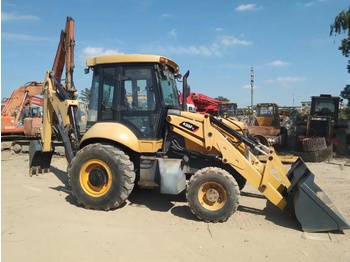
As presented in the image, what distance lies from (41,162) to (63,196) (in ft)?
8.03

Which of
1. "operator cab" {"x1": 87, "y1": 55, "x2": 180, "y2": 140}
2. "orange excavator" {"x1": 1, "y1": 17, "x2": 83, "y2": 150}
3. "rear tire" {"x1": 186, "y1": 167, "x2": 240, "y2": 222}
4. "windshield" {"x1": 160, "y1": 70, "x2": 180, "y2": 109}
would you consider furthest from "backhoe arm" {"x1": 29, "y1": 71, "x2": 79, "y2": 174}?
"orange excavator" {"x1": 1, "y1": 17, "x2": 83, "y2": 150}

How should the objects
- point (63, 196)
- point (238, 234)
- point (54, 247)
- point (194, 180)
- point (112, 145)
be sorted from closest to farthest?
point (54, 247), point (238, 234), point (194, 180), point (112, 145), point (63, 196)

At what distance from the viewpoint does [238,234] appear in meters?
4.77

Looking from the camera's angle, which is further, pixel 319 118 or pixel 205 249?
pixel 319 118

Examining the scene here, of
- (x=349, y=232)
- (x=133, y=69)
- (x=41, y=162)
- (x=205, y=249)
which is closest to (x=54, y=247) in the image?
(x=205, y=249)

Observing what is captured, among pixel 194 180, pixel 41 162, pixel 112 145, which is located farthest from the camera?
pixel 41 162

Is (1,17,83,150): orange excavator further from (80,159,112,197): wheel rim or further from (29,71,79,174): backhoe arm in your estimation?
(80,159,112,197): wheel rim

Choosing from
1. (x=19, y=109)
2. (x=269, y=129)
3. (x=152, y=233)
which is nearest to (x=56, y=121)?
(x=152, y=233)

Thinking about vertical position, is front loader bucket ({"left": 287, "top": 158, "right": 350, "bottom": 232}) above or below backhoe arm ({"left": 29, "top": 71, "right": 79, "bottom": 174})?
below

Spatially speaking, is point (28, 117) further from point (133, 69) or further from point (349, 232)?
point (349, 232)

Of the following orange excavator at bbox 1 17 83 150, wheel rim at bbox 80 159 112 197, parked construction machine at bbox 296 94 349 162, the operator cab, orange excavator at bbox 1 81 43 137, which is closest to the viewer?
wheel rim at bbox 80 159 112 197

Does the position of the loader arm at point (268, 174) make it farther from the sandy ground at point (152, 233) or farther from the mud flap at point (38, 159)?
the mud flap at point (38, 159)

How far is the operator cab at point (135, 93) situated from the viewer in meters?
5.95

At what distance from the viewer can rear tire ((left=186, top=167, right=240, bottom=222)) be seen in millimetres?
5168
